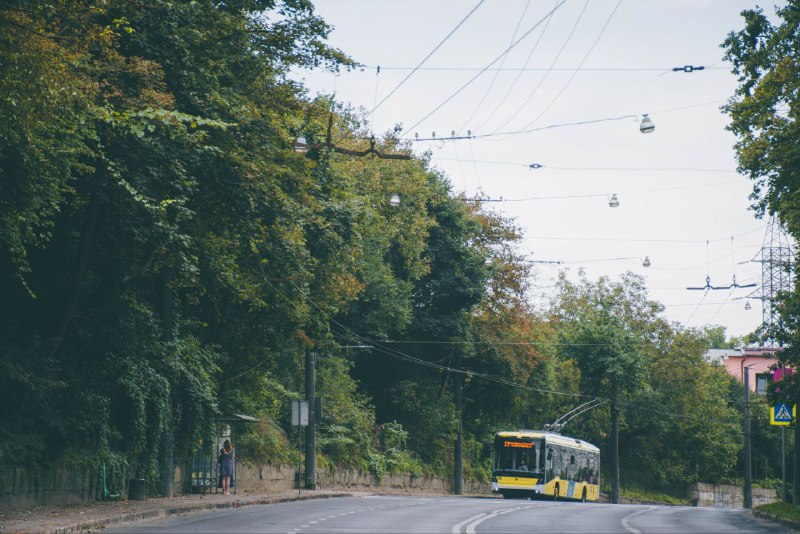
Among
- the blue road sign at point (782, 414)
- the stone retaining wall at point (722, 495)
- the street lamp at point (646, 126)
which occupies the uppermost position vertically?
the street lamp at point (646, 126)

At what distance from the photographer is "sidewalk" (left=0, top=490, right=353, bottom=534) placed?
18.1 metres

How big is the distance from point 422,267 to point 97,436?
27.6 meters

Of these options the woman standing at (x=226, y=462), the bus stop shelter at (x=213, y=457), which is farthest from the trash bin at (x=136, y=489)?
the woman standing at (x=226, y=462)

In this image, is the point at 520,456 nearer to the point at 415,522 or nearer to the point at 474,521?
the point at 474,521

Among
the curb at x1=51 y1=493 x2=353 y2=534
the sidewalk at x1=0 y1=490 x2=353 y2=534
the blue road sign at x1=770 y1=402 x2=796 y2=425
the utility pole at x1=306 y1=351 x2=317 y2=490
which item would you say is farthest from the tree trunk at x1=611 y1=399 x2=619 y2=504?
the sidewalk at x1=0 y1=490 x2=353 y2=534

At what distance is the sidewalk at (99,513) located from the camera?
713 inches

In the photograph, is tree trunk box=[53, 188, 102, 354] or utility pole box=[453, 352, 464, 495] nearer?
tree trunk box=[53, 188, 102, 354]

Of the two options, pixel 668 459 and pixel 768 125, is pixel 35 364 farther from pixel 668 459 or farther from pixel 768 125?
pixel 668 459

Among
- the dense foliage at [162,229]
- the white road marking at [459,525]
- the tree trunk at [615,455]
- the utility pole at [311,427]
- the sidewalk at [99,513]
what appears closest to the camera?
the sidewalk at [99,513]

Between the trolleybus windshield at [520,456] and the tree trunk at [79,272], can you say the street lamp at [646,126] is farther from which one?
the trolleybus windshield at [520,456]

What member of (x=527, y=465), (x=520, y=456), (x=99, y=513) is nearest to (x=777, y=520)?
(x=99, y=513)

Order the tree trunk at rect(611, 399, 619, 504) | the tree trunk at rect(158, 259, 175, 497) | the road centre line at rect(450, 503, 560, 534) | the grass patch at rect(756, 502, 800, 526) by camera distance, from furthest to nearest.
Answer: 1. the tree trunk at rect(611, 399, 619, 504)
2. the tree trunk at rect(158, 259, 175, 497)
3. the grass patch at rect(756, 502, 800, 526)
4. the road centre line at rect(450, 503, 560, 534)

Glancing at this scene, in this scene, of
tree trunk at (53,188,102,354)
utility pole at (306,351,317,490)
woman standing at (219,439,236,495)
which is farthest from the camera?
utility pole at (306,351,317,490)

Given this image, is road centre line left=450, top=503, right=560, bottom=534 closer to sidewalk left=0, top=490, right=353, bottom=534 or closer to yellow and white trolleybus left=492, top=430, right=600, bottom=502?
sidewalk left=0, top=490, right=353, bottom=534
